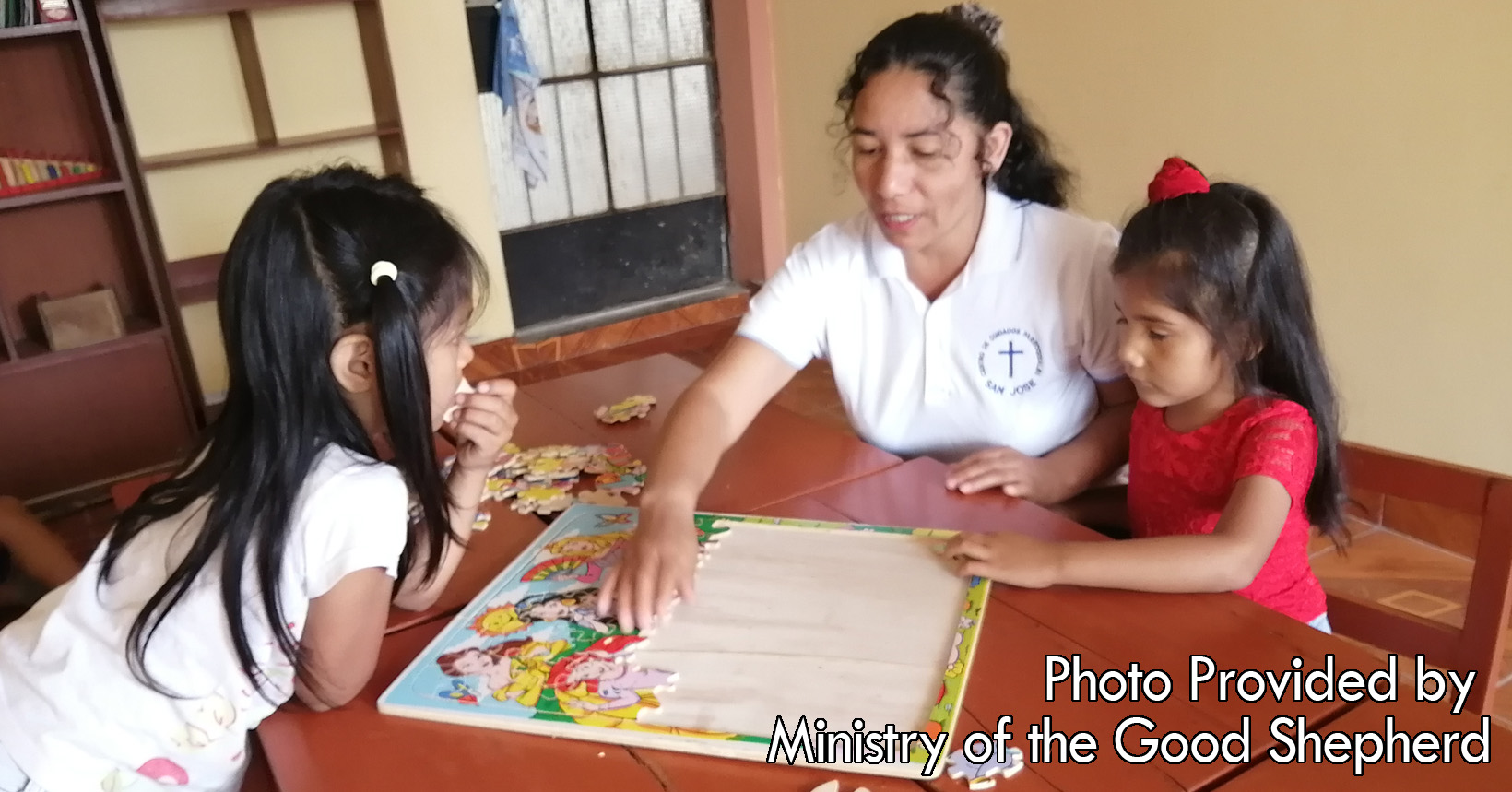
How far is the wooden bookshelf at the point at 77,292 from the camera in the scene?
124 inches

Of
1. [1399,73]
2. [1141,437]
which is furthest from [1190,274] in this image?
[1399,73]

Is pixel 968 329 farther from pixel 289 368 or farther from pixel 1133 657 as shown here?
pixel 289 368

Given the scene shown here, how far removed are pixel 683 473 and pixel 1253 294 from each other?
0.71m

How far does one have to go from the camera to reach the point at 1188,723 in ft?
2.90

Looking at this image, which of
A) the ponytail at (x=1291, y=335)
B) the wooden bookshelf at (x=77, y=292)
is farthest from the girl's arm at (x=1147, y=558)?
the wooden bookshelf at (x=77, y=292)

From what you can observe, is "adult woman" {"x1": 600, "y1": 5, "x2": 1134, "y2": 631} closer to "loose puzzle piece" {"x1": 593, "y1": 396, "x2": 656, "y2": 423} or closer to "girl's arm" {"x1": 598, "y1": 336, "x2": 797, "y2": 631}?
"girl's arm" {"x1": 598, "y1": 336, "x2": 797, "y2": 631}

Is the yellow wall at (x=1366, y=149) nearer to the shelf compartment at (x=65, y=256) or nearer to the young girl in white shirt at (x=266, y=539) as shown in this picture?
the young girl in white shirt at (x=266, y=539)

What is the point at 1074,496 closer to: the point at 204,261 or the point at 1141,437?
the point at 1141,437

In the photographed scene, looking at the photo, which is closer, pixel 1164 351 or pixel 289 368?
pixel 289 368

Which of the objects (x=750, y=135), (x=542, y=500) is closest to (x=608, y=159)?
(x=750, y=135)

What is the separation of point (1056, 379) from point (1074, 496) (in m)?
0.17

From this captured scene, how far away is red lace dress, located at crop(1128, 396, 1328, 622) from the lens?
1.19m

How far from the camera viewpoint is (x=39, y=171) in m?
3.13

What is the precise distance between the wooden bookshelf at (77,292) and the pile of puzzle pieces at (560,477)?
206cm
